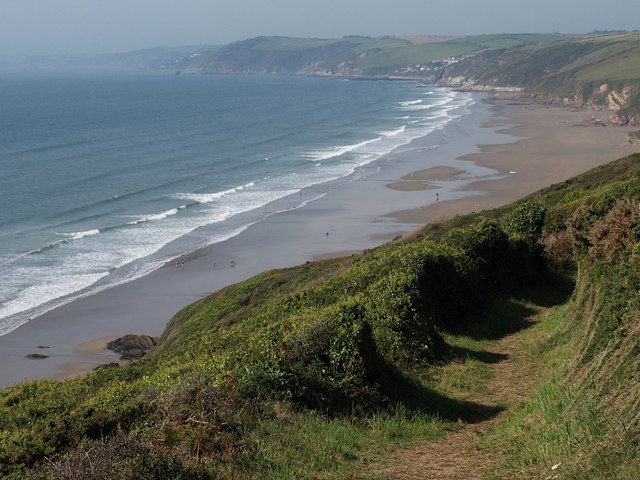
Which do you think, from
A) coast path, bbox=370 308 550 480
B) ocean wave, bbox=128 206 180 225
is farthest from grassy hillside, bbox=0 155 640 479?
ocean wave, bbox=128 206 180 225

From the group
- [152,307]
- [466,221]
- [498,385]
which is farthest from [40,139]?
[498,385]

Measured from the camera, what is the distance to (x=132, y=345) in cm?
3156

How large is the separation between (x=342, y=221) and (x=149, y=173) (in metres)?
26.0

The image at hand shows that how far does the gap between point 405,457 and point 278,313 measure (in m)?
9.69

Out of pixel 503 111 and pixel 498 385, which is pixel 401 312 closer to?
pixel 498 385

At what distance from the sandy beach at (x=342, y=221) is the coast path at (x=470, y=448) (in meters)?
19.1

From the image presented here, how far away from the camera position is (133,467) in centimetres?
812

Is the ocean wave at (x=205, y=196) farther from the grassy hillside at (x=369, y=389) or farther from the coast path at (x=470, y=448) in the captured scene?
the coast path at (x=470, y=448)

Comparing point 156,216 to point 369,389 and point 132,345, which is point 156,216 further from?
point 369,389

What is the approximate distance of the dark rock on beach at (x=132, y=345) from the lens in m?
30.7

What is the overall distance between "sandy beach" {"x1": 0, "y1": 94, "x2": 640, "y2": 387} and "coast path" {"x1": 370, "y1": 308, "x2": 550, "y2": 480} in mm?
19063

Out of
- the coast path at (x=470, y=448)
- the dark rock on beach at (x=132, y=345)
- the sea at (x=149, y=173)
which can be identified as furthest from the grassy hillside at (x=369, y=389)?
the sea at (x=149, y=173)

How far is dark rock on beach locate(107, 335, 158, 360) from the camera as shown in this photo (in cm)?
3075

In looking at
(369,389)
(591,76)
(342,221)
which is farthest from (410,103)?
(369,389)
